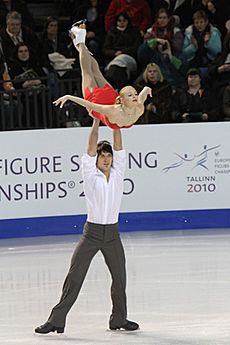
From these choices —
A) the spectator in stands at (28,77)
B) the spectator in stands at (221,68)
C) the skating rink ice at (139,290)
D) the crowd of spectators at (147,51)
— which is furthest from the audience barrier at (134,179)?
the spectator in stands at (221,68)

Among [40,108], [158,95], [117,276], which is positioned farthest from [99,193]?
[158,95]

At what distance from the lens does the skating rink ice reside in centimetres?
793

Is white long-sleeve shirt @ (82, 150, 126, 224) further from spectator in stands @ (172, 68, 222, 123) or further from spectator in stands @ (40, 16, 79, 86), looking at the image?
spectator in stands @ (40, 16, 79, 86)

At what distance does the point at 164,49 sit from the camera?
48.2 ft

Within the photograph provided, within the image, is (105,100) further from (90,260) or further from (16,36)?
(16,36)

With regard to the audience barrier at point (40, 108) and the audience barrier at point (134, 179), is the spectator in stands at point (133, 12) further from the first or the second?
the audience barrier at point (134, 179)

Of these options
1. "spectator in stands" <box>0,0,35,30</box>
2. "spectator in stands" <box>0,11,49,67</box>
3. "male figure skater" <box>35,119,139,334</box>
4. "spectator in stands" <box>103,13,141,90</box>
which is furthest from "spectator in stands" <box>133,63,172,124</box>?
"male figure skater" <box>35,119,139,334</box>

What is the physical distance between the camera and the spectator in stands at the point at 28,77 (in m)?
13.5

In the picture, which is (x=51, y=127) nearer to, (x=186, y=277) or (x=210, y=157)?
(x=210, y=157)

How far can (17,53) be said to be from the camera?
555 inches

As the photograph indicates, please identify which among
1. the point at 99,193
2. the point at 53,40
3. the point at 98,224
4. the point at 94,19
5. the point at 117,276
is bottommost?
the point at 117,276

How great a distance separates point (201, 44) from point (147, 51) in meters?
0.74

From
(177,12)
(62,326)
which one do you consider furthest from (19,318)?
(177,12)

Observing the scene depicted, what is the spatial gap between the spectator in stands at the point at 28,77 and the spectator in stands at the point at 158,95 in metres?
1.26
